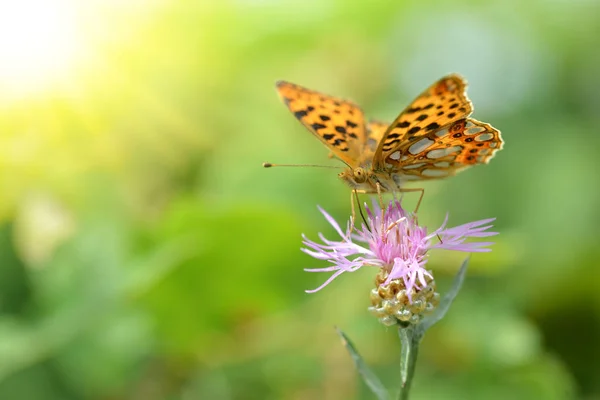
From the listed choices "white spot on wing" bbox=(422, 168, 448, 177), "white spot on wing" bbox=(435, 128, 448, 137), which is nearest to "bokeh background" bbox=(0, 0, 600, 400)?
"white spot on wing" bbox=(422, 168, 448, 177)

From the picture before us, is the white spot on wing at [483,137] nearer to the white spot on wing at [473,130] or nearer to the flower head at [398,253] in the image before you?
the white spot on wing at [473,130]

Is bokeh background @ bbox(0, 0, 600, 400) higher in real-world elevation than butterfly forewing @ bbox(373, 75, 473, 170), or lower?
lower

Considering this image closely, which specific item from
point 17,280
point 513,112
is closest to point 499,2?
point 513,112

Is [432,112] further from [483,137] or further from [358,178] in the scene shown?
[358,178]

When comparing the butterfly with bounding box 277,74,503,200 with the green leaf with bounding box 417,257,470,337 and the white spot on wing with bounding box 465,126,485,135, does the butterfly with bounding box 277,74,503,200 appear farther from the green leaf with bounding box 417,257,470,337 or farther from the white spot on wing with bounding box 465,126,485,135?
the green leaf with bounding box 417,257,470,337

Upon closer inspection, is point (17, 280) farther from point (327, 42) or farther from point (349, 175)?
point (327, 42)

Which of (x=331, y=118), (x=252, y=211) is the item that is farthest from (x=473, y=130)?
(x=252, y=211)

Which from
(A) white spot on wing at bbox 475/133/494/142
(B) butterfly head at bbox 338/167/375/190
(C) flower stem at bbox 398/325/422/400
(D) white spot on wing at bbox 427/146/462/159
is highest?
(A) white spot on wing at bbox 475/133/494/142
